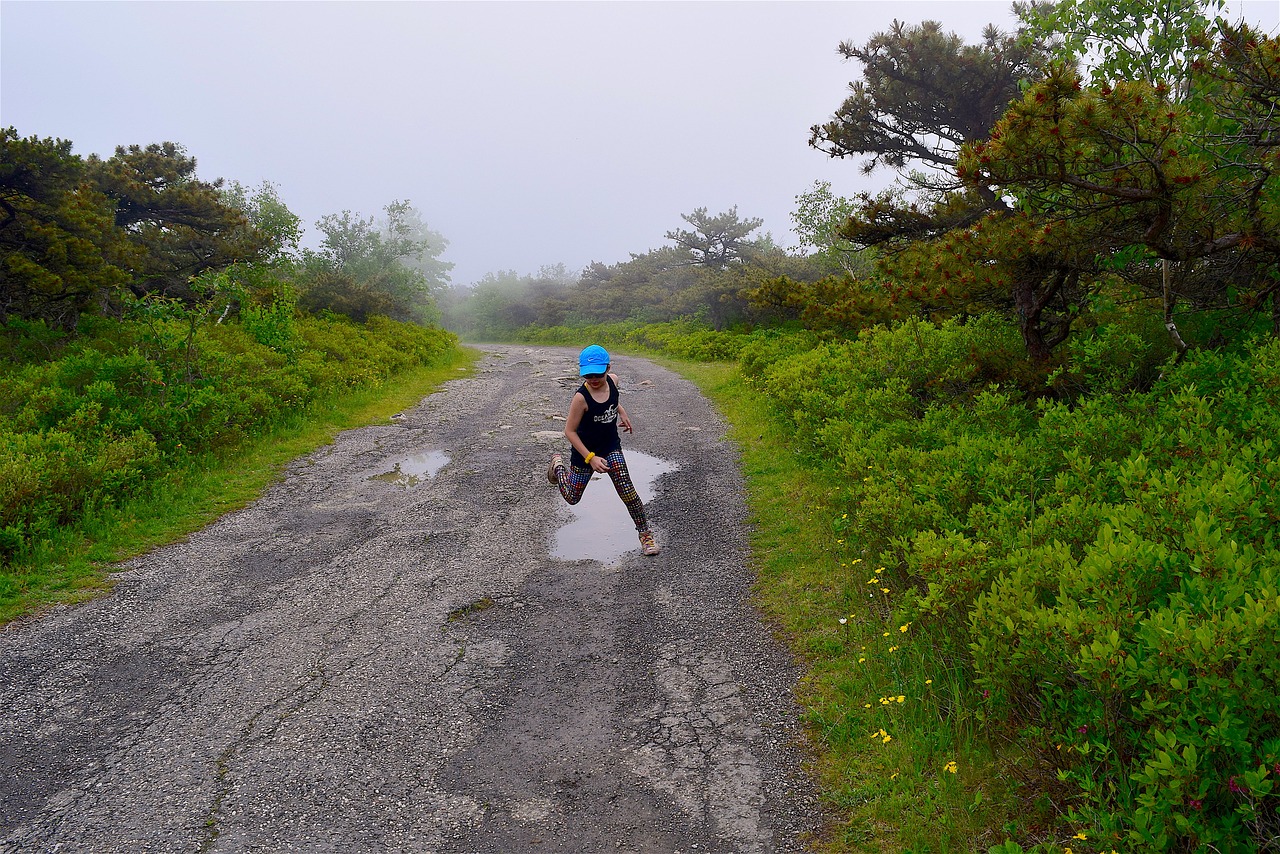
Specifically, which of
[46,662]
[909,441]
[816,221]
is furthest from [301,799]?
[816,221]

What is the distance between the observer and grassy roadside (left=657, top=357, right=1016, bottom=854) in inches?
117

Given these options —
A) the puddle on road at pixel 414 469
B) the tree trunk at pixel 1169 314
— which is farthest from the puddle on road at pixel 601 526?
the tree trunk at pixel 1169 314

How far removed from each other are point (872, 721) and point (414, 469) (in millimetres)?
7427

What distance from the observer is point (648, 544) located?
654cm

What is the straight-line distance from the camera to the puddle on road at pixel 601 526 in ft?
21.8

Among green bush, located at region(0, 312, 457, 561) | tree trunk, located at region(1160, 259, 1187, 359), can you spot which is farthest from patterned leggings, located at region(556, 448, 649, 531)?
green bush, located at region(0, 312, 457, 561)

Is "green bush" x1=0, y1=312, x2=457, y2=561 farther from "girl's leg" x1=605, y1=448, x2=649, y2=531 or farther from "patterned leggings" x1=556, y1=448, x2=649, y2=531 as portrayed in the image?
"girl's leg" x1=605, y1=448, x2=649, y2=531

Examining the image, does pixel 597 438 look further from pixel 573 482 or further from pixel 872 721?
pixel 872 721

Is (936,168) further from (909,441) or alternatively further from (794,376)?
(909,441)

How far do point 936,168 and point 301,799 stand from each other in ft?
46.7

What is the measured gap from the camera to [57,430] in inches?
321

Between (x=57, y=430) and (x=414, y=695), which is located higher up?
(x=57, y=430)

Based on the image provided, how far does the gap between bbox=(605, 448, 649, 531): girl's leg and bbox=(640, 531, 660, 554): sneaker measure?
0.06m

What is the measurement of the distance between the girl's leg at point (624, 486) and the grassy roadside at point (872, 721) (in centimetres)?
113
